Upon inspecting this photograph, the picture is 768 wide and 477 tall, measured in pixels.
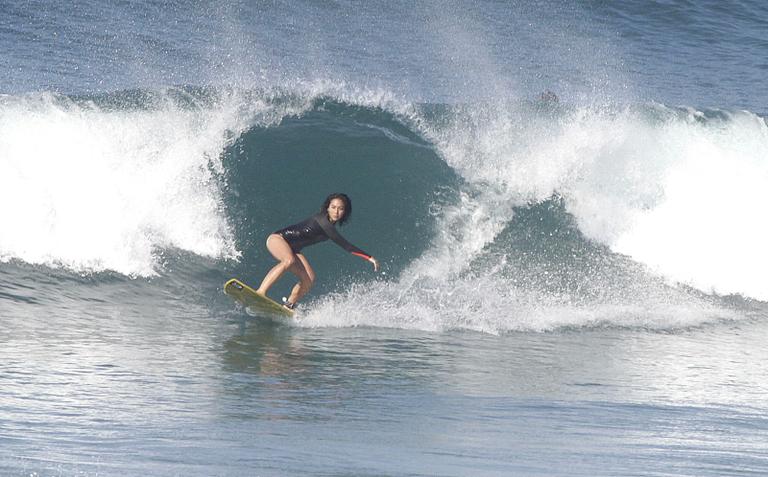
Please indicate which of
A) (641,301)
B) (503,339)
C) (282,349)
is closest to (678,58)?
(641,301)

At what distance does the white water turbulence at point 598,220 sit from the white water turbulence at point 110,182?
2290 mm

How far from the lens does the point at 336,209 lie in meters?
9.45

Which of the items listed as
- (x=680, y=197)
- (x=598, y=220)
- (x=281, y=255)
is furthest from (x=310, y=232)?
(x=680, y=197)

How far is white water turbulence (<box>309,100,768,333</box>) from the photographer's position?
10359 millimetres

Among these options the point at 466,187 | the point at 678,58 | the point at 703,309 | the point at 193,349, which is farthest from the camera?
the point at 678,58

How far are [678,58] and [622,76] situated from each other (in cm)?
262

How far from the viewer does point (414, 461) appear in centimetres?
493

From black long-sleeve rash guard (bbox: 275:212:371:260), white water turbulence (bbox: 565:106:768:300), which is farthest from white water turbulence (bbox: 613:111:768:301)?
black long-sleeve rash guard (bbox: 275:212:371:260)

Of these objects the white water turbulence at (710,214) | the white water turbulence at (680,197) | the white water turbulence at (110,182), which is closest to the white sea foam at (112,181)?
the white water turbulence at (110,182)

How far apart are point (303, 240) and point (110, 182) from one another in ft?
11.2

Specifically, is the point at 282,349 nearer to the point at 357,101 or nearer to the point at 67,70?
the point at 357,101

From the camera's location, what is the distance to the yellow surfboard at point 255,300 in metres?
9.21

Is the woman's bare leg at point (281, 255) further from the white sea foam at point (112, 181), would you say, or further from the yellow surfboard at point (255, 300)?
the white sea foam at point (112, 181)

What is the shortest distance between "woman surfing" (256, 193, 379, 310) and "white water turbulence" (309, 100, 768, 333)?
34cm
